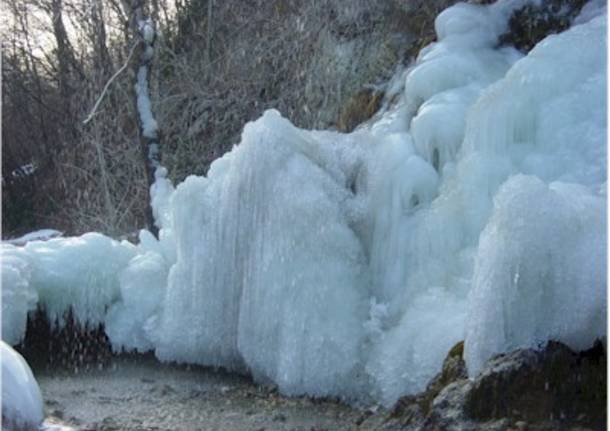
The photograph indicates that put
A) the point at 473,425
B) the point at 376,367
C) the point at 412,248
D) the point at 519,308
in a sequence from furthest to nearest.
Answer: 1. the point at 412,248
2. the point at 376,367
3. the point at 519,308
4. the point at 473,425

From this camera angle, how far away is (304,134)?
6.63 m

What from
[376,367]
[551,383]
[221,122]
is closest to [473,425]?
[551,383]

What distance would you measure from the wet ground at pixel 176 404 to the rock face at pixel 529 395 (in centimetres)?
94

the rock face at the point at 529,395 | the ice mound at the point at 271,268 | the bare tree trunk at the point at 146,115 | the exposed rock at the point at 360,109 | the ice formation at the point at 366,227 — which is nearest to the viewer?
the rock face at the point at 529,395

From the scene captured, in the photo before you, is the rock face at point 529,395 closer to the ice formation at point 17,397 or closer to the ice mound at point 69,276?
the ice formation at point 17,397

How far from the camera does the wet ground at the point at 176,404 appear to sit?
507 centimetres

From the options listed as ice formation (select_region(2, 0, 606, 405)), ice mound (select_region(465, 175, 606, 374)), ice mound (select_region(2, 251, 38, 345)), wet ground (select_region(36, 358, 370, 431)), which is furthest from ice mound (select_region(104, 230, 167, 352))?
ice mound (select_region(465, 175, 606, 374))

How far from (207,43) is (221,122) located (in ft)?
4.64

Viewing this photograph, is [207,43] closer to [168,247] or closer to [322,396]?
[168,247]

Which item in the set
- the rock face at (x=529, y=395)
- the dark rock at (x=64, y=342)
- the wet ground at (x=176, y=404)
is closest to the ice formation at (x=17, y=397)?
the wet ground at (x=176, y=404)

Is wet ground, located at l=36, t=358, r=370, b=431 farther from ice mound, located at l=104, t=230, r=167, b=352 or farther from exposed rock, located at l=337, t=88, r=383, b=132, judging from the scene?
exposed rock, located at l=337, t=88, r=383, b=132

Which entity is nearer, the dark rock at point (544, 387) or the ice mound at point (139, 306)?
the dark rock at point (544, 387)

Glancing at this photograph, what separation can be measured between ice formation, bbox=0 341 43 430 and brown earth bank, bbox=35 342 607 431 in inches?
21.1

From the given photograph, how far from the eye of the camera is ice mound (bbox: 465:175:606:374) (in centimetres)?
421
